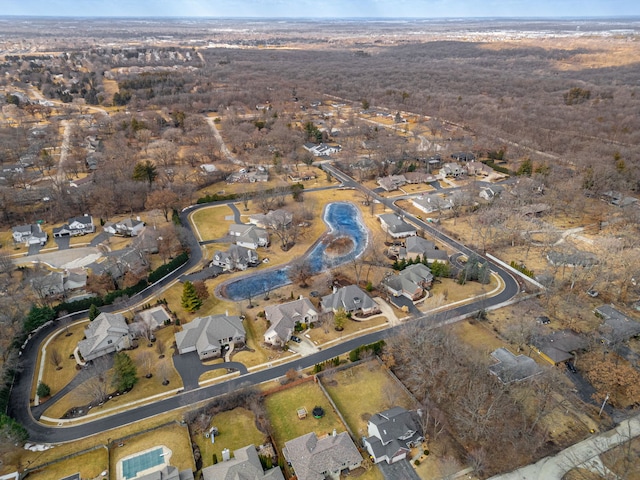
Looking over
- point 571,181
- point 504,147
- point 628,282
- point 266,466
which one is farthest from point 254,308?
point 504,147

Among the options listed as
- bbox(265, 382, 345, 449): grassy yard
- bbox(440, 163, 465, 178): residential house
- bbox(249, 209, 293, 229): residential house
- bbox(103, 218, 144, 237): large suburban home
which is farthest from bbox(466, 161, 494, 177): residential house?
bbox(265, 382, 345, 449): grassy yard

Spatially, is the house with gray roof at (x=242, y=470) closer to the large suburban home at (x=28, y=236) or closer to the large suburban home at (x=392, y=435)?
the large suburban home at (x=392, y=435)

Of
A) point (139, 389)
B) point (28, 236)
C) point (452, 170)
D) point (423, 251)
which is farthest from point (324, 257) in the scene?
point (28, 236)

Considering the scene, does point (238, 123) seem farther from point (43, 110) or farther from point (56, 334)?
point (56, 334)

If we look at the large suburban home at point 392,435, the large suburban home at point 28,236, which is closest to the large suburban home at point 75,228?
the large suburban home at point 28,236

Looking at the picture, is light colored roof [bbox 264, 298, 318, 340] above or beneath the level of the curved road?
above

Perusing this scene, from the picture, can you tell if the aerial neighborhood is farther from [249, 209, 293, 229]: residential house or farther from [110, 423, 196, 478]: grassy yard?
[249, 209, 293, 229]: residential house
